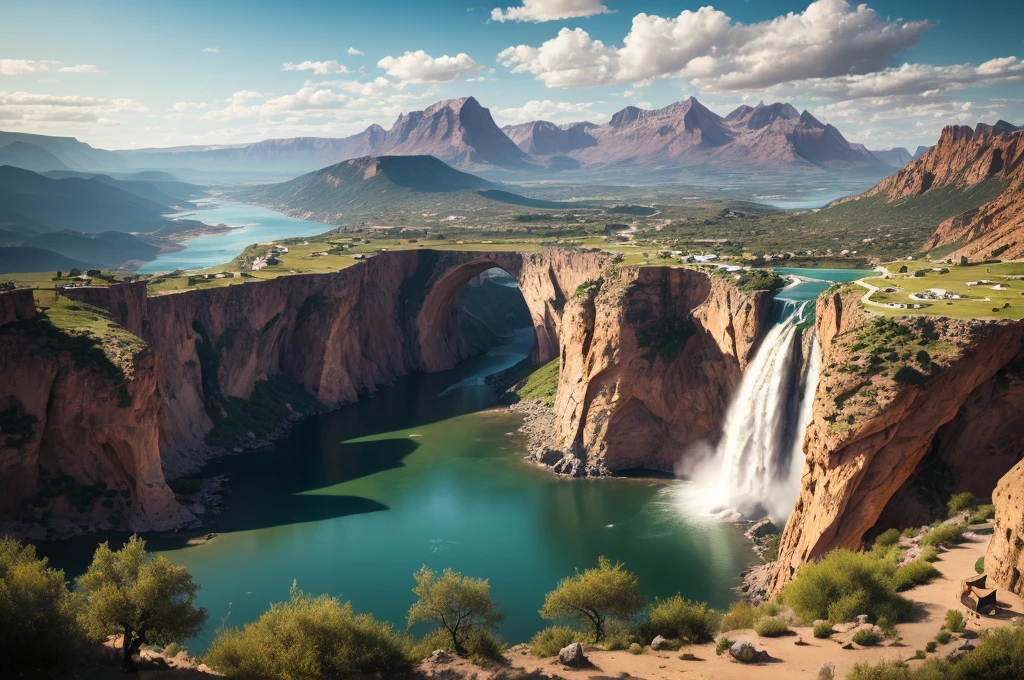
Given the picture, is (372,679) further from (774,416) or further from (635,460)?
(635,460)

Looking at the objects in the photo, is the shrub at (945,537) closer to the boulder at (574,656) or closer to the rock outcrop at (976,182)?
the boulder at (574,656)

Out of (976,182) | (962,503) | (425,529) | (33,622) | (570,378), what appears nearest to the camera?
(33,622)

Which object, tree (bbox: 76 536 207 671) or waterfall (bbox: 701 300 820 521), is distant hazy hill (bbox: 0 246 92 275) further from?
waterfall (bbox: 701 300 820 521)

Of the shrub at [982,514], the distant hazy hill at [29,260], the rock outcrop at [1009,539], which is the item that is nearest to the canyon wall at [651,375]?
the shrub at [982,514]

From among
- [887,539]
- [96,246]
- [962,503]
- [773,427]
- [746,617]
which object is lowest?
[746,617]

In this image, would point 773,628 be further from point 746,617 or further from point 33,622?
point 33,622

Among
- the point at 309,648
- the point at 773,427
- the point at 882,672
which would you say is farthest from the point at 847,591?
the point at 773,427

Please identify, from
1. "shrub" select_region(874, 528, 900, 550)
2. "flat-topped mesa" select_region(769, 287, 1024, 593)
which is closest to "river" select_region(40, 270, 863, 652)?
"flat-topped mesa" select_region(769, 287, 1024, 593)
